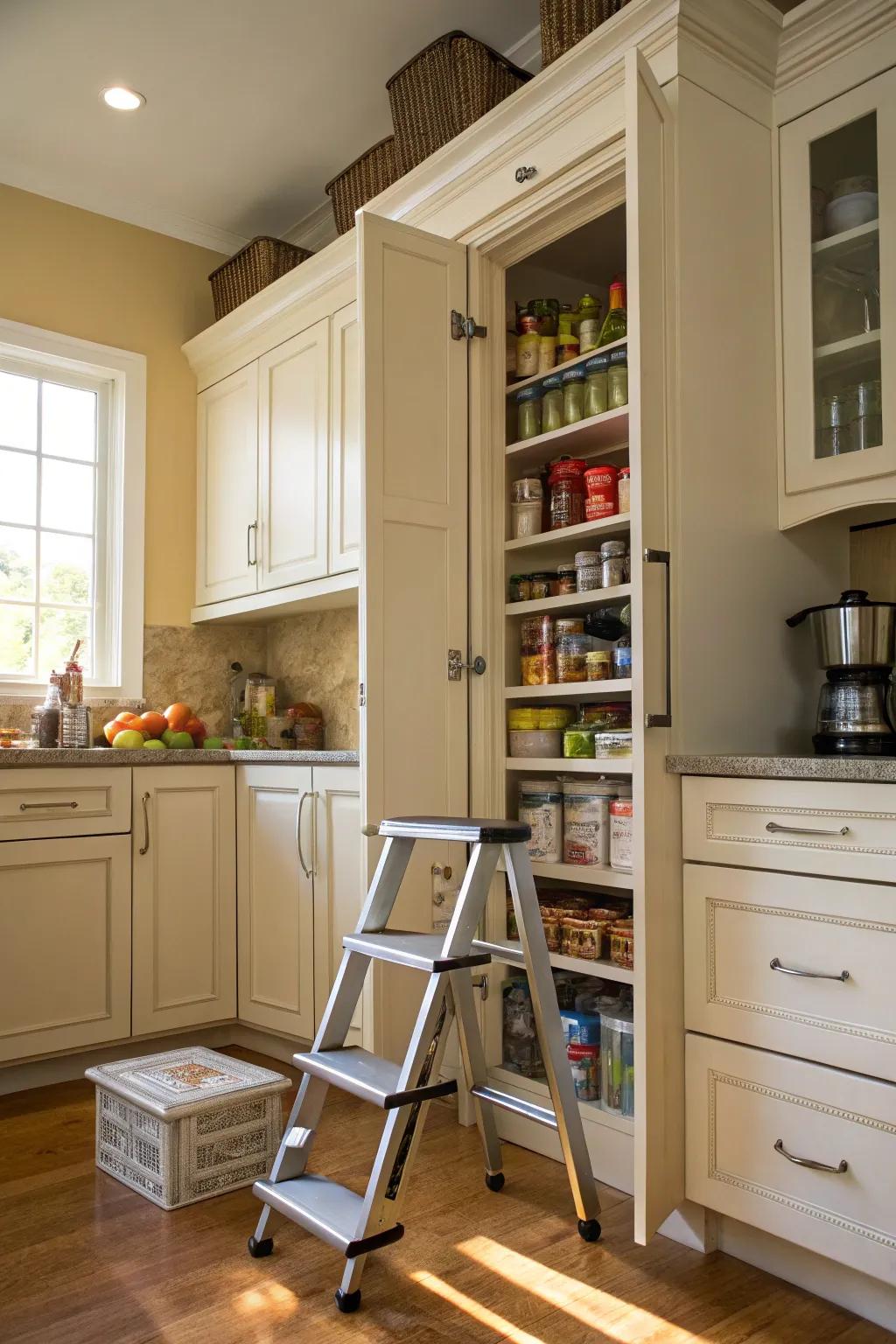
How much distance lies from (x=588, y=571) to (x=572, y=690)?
0.94ft

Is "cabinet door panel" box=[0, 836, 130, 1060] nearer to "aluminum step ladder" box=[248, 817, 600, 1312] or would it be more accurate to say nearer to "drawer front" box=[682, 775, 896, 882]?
"aluminum step ladder" box=[248, 817, 600, 1312]

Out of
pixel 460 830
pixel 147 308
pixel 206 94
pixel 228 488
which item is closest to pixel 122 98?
pixel 206 94

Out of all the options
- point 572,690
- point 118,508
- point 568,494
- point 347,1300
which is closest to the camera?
point 347,1300

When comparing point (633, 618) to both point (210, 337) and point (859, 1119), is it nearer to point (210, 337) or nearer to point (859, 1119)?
point (859, 1119)

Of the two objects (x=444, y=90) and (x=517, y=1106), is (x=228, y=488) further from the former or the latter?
(x=517, y=1106)

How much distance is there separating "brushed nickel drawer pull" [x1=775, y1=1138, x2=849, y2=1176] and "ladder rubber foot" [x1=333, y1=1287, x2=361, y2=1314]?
0.73m

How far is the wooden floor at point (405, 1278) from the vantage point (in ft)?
5.47

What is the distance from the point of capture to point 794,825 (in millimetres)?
1795

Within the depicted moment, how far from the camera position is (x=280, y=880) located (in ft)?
10.2

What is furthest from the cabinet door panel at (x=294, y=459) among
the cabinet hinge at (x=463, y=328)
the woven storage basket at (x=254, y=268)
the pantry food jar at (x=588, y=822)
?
the pantry food jar at (x=588, y=822)

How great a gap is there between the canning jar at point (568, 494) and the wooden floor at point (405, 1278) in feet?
4.90

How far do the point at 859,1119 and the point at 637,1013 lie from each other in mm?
402

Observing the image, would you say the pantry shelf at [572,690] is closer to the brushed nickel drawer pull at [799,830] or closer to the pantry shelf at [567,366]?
the brushed nickel drawer pull at [799,830]

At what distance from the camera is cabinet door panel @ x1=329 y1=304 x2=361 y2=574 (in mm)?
3152
